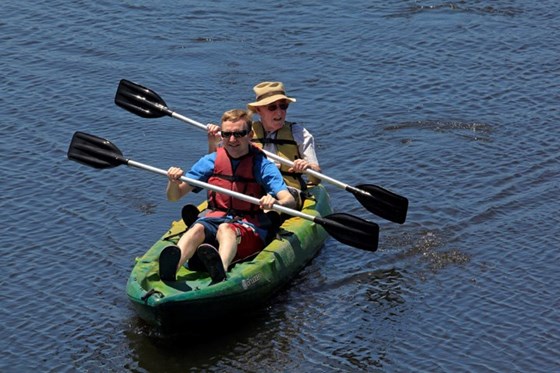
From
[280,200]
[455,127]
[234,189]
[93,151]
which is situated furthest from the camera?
[455,127]

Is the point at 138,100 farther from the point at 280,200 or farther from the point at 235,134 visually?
the point at 280,200

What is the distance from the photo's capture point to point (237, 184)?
412 inches

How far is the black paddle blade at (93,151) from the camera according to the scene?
1077cm

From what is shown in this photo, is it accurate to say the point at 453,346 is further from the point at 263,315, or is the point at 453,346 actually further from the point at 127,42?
the point at 127,42

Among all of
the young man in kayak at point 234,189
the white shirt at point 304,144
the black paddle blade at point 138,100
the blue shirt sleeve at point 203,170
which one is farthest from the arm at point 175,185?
the black paddle blade at point 138,100

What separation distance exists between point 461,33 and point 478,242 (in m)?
6.51

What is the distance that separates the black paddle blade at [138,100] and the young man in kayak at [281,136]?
3.30 ft

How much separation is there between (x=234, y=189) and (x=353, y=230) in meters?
1.07

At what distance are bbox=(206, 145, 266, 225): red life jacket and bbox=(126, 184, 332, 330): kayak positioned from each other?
350 millimetres

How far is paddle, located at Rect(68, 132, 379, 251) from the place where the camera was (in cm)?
1027

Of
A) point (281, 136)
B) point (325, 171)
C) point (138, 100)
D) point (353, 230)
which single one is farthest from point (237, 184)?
point (325, 171)

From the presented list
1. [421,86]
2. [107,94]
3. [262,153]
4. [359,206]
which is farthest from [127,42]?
[262,153]

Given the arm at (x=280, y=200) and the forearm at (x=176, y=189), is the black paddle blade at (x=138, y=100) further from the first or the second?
the arm at (x=280, y=200)

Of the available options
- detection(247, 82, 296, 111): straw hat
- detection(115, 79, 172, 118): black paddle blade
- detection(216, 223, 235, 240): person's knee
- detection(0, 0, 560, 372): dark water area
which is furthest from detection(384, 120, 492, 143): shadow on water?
detection(216, 223, 235, 240): person's knee
